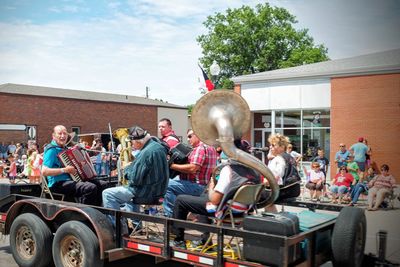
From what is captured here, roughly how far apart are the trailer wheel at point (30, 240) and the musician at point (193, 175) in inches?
63.3

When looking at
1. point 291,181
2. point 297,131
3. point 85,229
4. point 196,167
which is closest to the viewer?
point 85,229

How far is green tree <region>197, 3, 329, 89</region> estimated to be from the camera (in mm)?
42219

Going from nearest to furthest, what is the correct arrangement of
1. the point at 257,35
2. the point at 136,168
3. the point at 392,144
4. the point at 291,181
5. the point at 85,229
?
the point at 85,229, the point at 136,168, the point at 291,181, the point at 392,144, the point at 257,35

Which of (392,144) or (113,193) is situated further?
(392,144)

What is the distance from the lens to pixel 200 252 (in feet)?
14.3

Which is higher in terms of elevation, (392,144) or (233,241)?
(392,144)

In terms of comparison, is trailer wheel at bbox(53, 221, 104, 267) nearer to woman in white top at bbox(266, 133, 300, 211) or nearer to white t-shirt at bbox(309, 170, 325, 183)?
woman in white top at bbox(266, 133, 300, 211)

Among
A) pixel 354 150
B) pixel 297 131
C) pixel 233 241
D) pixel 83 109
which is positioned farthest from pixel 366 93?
pixel 83 109

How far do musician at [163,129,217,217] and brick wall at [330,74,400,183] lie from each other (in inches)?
538

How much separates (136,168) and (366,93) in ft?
50.2

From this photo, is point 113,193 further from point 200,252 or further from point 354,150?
point 354,150

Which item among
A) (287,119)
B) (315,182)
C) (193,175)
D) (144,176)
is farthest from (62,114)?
(144,176)

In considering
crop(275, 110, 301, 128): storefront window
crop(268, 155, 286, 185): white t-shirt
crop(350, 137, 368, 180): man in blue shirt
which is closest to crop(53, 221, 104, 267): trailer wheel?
crop(268, 155, 286, 185): white t-shirt

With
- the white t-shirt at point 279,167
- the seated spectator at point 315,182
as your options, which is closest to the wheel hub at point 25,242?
the white t-shirt at point 279,167
